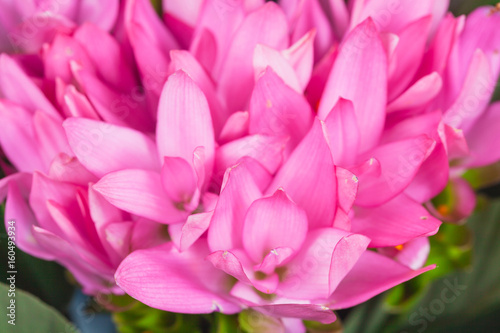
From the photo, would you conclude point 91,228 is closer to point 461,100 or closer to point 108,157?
point 108,157

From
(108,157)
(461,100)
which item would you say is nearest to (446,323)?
(461,100)

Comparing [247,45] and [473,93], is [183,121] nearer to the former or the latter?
[247,45]

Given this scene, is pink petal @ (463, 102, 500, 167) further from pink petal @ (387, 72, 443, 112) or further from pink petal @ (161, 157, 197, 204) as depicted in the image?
pink petal @ (161, 157, 197, 204)

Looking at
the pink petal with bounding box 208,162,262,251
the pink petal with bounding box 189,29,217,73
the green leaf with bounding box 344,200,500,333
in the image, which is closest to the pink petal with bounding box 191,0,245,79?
the pink petal with bounding box 189,29,217,73

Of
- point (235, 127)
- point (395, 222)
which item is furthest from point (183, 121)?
point (395, 222)

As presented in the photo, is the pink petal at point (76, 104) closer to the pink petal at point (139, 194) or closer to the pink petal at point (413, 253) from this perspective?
the pink petal at point (139, 194)

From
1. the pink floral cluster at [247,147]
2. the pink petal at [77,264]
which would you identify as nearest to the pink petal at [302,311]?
the pink floral cluster at [247,147]
